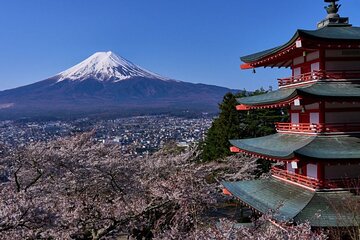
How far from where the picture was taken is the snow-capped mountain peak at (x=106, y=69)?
172000 millimetres

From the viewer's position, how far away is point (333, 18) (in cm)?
1370

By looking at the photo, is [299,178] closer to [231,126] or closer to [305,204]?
[305,204]

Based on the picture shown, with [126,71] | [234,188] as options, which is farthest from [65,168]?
[126,71]

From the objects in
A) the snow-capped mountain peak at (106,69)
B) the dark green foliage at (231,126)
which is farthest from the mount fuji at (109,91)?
the dark green foliage at (231,126)

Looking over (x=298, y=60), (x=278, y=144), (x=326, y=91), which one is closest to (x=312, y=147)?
(x=326, y=91)

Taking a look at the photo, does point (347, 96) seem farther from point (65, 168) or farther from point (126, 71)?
point (126, 71)

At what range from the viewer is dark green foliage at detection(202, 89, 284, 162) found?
30.6 m

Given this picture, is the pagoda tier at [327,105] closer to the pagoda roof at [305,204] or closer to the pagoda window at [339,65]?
the pagoda window at [339,65]

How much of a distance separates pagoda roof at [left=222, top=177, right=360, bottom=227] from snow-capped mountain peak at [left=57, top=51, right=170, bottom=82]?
528 ft

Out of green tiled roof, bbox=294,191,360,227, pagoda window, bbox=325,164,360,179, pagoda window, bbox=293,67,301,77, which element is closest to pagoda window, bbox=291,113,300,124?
pagoda window, bbox=293,67,301,77

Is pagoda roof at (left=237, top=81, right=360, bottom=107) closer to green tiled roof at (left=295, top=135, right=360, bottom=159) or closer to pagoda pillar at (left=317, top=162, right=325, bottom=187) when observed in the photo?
green tiled roof at (left=295, top=135, right=360, bottom=159)

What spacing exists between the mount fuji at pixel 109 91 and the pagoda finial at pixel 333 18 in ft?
369

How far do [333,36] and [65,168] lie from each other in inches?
352

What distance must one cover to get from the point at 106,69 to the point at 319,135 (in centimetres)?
17130
